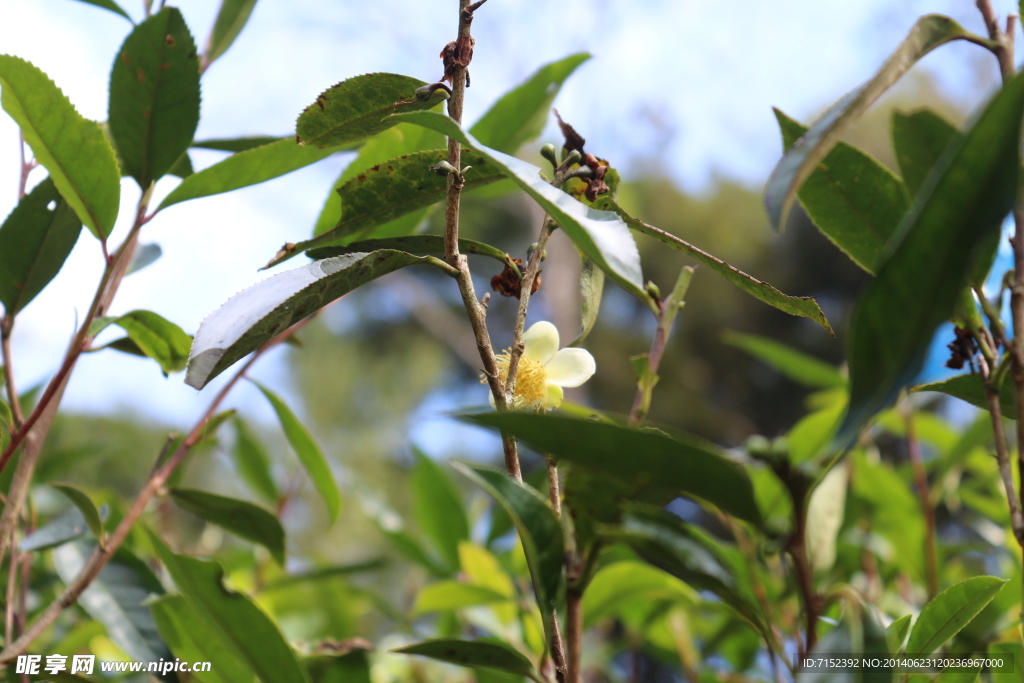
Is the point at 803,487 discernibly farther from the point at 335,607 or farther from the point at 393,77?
the point at 335,607

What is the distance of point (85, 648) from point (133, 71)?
1.88ft

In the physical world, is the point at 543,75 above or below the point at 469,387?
below

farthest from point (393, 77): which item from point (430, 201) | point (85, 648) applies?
point (85, 648)

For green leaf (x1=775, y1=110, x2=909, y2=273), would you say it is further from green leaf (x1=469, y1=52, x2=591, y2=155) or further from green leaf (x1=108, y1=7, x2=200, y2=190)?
green leaf (x1=108, y1=7, x2=200, y2=190)

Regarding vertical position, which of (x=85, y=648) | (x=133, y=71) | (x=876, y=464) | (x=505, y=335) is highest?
(x=505, y=335)

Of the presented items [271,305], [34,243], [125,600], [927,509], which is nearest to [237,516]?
[125,600]

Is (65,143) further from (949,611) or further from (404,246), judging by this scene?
(949,611)

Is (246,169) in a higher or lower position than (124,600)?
higher

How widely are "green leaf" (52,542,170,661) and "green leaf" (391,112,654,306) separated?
0.38 m

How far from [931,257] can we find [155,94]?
0.42 meters

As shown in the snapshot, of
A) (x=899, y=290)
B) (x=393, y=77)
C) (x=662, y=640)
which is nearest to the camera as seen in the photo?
(x=899, y=290)

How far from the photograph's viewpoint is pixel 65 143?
386 mm

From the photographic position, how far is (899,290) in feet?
0.59

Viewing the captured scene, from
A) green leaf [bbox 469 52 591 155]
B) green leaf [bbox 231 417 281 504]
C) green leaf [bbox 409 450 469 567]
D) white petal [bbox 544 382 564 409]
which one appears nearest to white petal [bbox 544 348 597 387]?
Answer: white petal [bbox 544 382 564 409]
